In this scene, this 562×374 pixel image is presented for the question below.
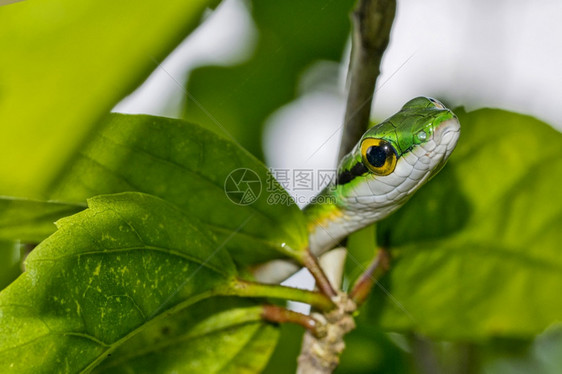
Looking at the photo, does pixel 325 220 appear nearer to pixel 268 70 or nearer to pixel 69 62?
pixel 268 70

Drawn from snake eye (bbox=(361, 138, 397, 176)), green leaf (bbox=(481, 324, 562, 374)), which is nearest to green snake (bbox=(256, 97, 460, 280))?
snake eye (bbox=(361, 138, 397, 176))

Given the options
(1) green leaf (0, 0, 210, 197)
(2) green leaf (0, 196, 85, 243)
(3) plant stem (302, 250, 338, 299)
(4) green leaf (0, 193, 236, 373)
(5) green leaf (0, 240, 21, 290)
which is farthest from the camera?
(5) green leaf (0, 240, 21, 290)

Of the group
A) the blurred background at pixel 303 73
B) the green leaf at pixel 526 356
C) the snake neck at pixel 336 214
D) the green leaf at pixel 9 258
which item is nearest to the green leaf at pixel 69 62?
the blurred background at pixel 303 73

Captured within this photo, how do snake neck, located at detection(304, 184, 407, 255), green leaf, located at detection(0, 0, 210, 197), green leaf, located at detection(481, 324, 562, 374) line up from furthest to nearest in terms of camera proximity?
green leaf, located at detection(481, 324, 562, 374) < snake neck, located at detection(304, 184, 407, 255) < green leaf, located at detection(0, 0, 210, 197)

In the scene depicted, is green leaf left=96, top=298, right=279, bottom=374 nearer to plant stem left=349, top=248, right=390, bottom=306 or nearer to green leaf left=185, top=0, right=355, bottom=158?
plant stem left=349, top=248, right=390, bottom=306

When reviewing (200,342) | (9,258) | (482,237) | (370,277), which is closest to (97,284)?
(200,342)

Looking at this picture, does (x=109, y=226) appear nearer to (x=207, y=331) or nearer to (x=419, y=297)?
(x=207, y=331)
